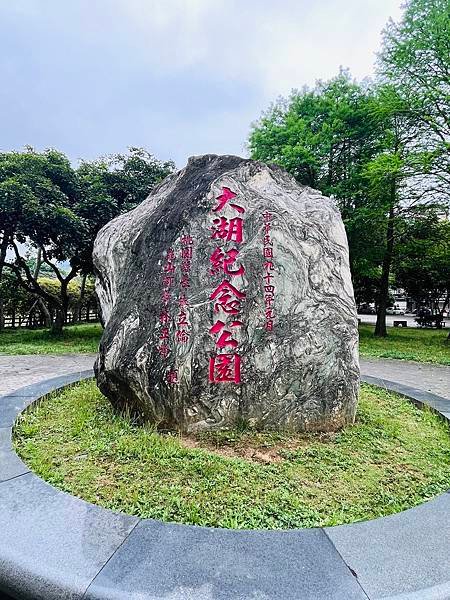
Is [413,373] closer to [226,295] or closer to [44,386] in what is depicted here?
[226,295]

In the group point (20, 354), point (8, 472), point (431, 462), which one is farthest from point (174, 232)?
point (20, 354)

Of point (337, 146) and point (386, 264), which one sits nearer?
point (337, 146)

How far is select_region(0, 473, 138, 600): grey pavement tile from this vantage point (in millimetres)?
1820

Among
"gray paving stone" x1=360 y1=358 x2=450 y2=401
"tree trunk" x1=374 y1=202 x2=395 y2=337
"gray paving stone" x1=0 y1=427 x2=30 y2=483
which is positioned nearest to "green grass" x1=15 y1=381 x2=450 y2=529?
"gray paving stone" x1=0 y1=427 x2=30 y2=483

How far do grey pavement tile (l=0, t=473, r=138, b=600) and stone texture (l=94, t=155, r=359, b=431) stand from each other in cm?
135

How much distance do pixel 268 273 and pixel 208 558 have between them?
243cm

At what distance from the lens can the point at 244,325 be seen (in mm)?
3703

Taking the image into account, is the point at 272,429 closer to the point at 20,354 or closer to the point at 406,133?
the point at 20,354

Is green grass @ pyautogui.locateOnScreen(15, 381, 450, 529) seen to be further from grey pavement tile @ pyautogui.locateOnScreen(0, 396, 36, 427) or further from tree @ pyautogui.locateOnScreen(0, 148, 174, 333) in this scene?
tree @ pyautogui.locateOnScreen(0, 148, 174, 333)

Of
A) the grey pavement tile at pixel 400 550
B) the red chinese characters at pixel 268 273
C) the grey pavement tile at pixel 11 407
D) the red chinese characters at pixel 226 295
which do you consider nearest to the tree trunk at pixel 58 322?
the grey pavement tile at pixel 11 407

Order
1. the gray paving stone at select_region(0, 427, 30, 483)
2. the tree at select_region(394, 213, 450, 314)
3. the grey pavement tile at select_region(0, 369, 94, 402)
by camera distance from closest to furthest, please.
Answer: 1. the gray paving stone at select_region(0, 427, 30, 483)
2. the grey pavement tile at select_region(0, 369, 94, 402)
3. the tree at select_region(394, 213, 450, 314)

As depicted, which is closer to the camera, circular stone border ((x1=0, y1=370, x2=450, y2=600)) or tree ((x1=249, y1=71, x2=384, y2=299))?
circular stone border ((x1=0, y1=370, x2=450, y2=600))

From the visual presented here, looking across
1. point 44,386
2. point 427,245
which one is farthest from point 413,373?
point 427,245

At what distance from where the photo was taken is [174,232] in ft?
12.7
